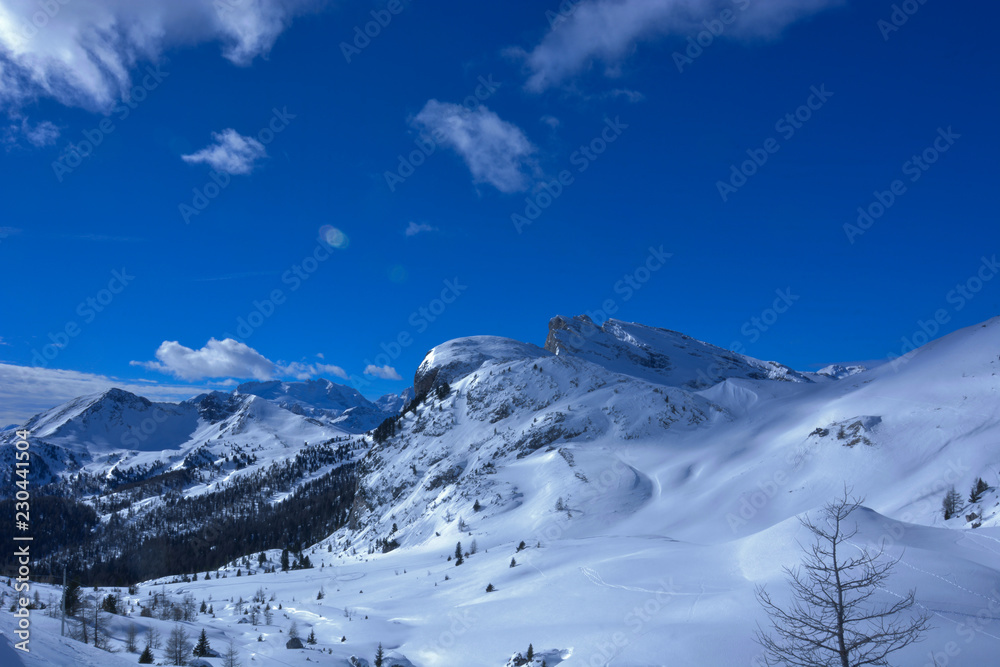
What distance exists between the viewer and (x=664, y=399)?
80375 mm

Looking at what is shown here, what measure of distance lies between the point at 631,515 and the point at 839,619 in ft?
142

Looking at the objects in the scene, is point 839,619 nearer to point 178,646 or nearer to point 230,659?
point 230,659

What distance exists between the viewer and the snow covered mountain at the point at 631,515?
1681cm

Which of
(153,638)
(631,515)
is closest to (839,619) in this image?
(153,638)

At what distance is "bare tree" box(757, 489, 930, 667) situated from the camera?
34.5 feet

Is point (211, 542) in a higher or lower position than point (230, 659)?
higher

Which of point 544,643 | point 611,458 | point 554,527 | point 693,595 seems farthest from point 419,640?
point 611,458

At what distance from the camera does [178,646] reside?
1934cm

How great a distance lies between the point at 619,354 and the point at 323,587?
157 metres

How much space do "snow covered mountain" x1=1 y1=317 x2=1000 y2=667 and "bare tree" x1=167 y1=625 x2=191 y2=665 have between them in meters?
2.30

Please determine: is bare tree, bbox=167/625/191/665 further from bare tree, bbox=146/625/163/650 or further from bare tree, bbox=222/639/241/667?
bare tree, bbox=222/639/241/667

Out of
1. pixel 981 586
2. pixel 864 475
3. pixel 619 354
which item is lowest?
pixel 981 586

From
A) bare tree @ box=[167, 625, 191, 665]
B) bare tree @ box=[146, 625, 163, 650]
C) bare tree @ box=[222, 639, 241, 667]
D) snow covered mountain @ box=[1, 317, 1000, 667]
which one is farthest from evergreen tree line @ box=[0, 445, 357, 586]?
bare tree @ box=[222, 639, 241, 667]

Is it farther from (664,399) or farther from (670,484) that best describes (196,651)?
(664,399)
